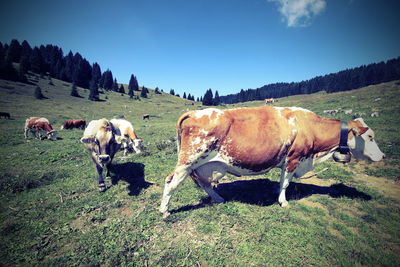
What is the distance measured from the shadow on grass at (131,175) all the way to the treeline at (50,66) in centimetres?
5955

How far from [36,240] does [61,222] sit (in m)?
0.63

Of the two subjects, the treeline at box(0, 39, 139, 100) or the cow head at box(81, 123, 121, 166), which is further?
the treeline at box(0, 39, 139, 100)

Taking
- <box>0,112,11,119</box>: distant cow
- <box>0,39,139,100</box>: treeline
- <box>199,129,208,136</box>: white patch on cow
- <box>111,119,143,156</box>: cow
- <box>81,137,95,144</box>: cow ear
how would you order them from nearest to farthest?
1. <box>199,129,208,136</box>: white patch on cow
2. <box>81,137,95,144</box>: cow ear
3. <box>111,119,143,156</box>: cow
4. <box>0,112,11,119</box>: distant cow
5. <box>0,39,139,100</box>: treeline

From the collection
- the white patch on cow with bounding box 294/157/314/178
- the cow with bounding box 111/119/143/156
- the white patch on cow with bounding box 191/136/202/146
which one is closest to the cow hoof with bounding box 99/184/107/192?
the white patch on cow with bounding box 191/136/202/146

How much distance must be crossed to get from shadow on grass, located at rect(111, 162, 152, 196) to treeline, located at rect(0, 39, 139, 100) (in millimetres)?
59547

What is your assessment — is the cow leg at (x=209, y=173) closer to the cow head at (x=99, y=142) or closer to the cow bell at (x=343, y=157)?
the cow head at (x=99, y=142)

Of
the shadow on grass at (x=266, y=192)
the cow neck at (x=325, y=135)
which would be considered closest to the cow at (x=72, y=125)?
the shadow on grass at (x=266, y=192)

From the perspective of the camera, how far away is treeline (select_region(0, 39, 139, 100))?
2098 inches

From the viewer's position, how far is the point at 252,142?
4.54m

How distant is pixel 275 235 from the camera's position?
13.1 ft

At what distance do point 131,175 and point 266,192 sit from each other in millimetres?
5643

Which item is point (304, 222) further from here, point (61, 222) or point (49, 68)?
point (49, 68)

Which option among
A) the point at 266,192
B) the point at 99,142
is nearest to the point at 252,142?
the point at 266,192

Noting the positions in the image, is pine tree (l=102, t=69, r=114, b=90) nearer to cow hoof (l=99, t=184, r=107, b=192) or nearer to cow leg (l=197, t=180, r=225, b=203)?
cow hoof (l=99, t=184, r=107, b=192)
